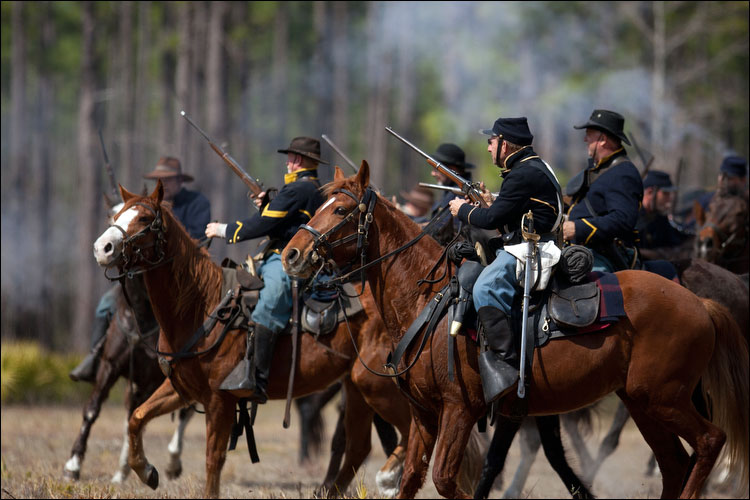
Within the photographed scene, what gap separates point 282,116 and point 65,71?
10.8m

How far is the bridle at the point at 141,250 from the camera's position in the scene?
743cm

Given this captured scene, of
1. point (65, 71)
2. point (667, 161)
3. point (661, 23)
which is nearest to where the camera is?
point (667, 161)

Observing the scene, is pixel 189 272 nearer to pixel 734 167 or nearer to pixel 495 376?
pixel 495 376

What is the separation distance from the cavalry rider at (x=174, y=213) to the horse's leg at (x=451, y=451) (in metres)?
4.55

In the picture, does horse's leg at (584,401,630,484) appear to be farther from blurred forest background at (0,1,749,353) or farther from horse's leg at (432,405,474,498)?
blurred forest background at (0,1,749,353)

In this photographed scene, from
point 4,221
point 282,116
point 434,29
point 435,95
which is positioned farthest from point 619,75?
point 4,221

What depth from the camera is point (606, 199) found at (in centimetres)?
711

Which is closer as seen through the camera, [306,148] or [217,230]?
[217,230]

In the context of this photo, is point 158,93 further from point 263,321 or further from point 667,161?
point 263,321

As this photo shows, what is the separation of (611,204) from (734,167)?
439 centimetres

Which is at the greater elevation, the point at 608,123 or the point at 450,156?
the point at 608,123

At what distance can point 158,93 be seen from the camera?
115 ft

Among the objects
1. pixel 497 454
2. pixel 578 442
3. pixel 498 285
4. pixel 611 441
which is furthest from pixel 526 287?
pixel 578 442

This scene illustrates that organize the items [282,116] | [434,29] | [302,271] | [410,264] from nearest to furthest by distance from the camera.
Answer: [302,271] < [410,264] < [434,29] < [282,116]
